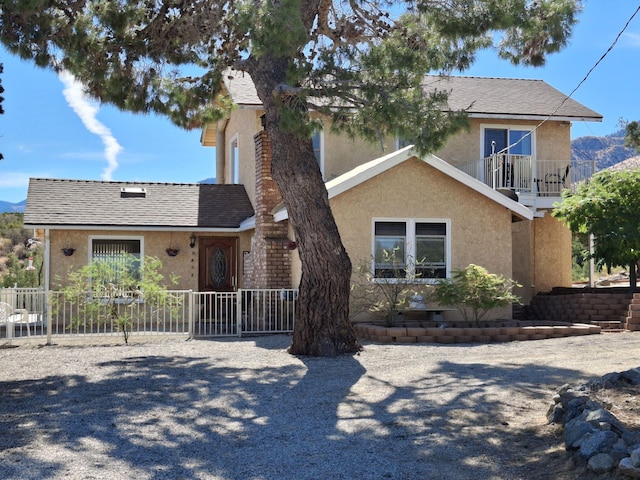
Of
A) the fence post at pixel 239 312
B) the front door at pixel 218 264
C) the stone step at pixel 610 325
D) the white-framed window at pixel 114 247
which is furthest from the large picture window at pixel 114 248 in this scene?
the stone step at pixel 610 325

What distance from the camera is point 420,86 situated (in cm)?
1169

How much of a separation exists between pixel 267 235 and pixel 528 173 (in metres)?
7.59

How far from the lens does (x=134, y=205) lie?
19.3 m

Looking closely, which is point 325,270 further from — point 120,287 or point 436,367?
point 120,287

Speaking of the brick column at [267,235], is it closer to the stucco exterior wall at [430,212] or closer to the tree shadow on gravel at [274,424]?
the stucco exterior wall at [430,212]

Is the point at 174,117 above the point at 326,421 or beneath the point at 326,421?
above

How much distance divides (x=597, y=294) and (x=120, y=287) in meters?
10.1

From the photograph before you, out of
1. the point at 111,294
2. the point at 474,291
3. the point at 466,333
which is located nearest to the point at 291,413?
the point at 466,333

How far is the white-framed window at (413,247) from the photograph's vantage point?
15.7 m

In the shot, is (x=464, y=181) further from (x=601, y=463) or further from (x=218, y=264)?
(x=601, y=463)

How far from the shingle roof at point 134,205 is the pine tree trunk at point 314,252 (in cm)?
773

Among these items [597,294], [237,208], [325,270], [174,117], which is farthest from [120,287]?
[597,294]

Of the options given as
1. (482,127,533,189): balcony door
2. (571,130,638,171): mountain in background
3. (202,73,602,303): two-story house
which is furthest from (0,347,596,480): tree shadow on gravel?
(571,130,638,171): mountain in background

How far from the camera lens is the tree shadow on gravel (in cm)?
577
